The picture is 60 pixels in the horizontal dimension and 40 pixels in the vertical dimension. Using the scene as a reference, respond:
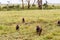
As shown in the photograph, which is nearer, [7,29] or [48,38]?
[48,38]

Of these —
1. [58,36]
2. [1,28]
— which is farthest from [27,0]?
[58,36]

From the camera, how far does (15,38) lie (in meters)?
12.1

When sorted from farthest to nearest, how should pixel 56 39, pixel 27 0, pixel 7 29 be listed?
1. pixel 27 0
2. pixel 7 29
3. pixel 56 39

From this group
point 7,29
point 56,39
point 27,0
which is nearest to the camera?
point 56,39

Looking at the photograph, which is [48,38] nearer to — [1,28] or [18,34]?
[18,34]

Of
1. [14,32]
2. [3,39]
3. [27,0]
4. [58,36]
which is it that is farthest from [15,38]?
[27,0]

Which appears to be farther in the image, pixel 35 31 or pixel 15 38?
pixel 35 31

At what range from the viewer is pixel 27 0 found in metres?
43.0

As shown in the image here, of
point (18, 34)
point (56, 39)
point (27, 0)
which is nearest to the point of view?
point (56, 39)

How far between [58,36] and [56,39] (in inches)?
29.7

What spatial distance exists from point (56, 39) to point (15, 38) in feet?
7.62

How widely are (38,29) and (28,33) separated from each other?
0.67 meters

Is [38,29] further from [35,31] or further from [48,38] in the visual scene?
[48,38]

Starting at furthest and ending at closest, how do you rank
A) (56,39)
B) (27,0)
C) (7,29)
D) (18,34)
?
1. (27,0)
2. (7,29)
3. (18,34)
4. (56,39)
